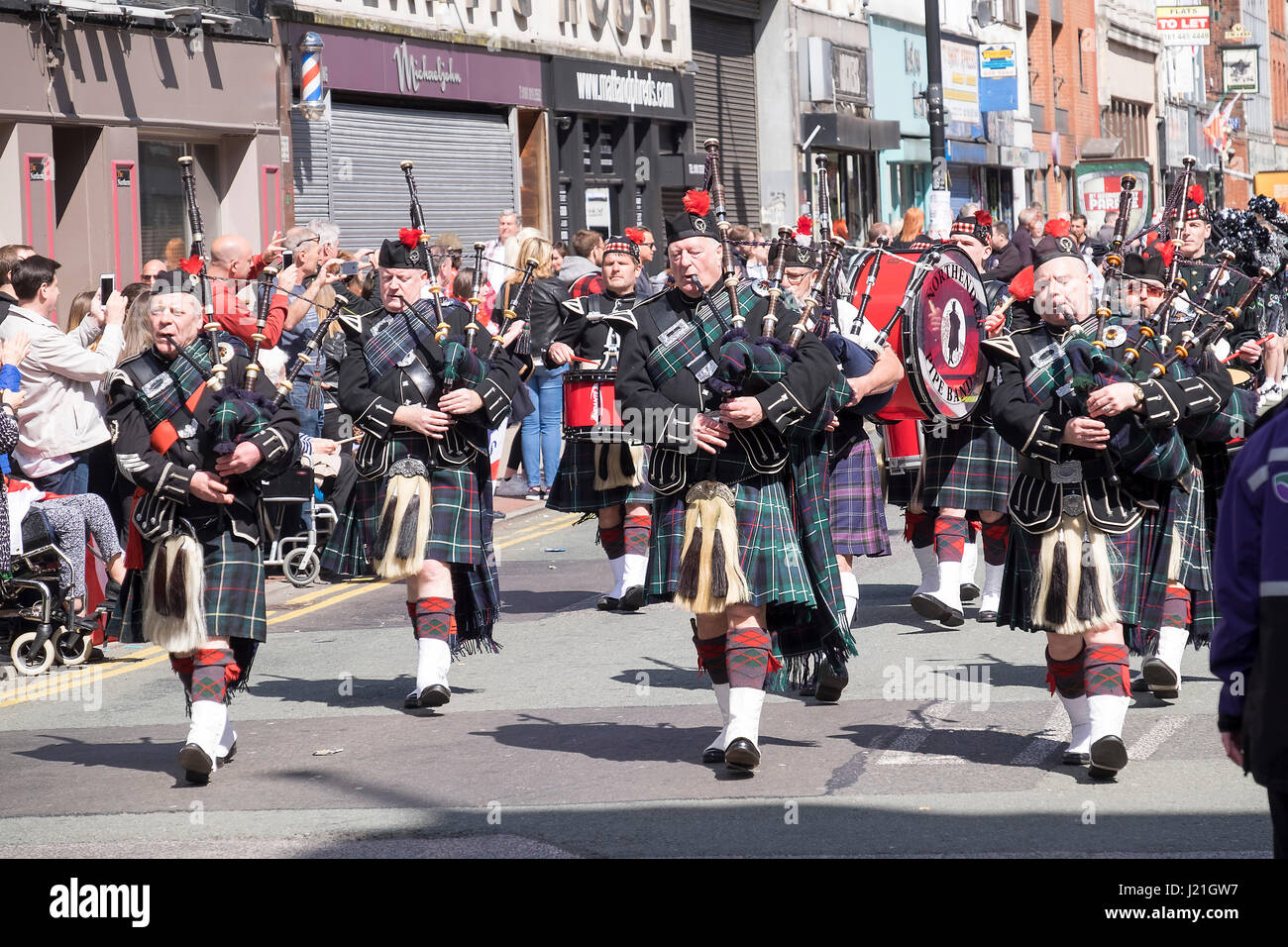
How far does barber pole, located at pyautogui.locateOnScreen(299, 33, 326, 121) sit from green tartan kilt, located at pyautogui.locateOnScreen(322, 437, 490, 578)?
11418 mm

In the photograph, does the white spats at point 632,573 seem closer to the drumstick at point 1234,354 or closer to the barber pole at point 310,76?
the drumstick at point 1234,354

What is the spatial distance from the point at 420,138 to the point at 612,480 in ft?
38.0

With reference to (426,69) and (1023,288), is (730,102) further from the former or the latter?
(1023,288)

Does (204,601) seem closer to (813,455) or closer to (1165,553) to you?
(813,455)

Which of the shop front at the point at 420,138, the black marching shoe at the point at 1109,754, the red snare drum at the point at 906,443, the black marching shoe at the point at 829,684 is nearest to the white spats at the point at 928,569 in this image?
the red snare drum at the point at 906,443

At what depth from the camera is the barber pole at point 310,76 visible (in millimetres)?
19172

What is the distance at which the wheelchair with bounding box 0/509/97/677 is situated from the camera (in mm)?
9625

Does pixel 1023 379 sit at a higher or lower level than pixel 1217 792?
higher

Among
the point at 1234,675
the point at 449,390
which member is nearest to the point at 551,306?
the point at 449,390

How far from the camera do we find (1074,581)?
6.55m

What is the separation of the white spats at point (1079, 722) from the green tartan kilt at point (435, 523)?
289 centimetres

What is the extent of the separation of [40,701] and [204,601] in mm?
2253

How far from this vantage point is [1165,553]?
7.27 m

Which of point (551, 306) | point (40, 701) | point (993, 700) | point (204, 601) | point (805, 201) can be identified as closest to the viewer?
point (204, 601)
